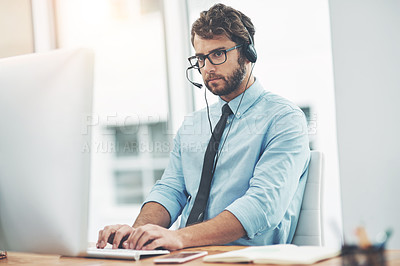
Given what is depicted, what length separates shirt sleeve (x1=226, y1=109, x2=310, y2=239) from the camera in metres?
1.39

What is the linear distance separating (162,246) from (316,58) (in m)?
1.65

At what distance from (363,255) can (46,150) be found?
66 cm

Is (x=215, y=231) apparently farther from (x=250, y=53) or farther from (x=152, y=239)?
(x=250, y=53)

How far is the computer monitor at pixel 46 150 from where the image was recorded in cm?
93

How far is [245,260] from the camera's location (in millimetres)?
958

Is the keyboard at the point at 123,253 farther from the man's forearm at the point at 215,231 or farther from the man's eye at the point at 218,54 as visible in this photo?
the man's eye at the point at 218,54

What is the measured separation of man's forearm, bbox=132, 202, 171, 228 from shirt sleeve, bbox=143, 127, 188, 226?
0.06 ft

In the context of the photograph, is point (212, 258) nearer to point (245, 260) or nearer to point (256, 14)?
point (245, 260)

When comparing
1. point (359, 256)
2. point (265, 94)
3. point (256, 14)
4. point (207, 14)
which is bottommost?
point (359, 256)

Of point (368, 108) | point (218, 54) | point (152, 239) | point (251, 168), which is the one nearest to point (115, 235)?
point (152, 239)

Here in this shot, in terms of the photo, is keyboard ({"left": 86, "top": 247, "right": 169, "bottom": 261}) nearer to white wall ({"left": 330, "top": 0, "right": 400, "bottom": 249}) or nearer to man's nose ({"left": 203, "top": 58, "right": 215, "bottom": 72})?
man's nose ({"left": 203, "top": 58, "right": 215, "bottom": 72})

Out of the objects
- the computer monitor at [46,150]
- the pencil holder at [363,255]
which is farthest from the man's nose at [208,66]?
the pencil holder at [363,255]

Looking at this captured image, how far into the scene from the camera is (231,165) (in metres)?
1.65

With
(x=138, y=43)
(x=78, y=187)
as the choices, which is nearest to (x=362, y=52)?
(x=138, y=43)
